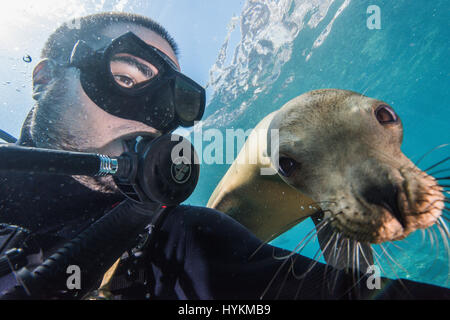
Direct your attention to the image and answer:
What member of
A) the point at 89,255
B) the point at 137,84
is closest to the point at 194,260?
the point at 89,255

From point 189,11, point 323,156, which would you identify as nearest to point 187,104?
point 323,156

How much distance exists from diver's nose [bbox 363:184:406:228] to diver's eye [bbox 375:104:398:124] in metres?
0.65

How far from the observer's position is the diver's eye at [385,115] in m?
1.58

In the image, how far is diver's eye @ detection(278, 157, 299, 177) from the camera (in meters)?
1.75

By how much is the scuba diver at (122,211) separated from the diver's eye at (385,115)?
1034 mm

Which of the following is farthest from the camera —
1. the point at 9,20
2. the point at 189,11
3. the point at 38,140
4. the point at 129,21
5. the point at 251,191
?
the point at 189,11

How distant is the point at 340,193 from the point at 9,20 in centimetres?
833

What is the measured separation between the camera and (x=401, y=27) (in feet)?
54.2

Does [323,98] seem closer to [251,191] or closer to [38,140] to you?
[251,191]

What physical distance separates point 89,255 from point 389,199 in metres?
1.66

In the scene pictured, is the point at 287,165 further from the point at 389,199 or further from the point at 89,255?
the point at 89,255

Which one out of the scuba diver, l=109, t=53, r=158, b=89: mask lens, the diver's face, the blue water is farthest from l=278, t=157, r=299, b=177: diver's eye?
the blue water

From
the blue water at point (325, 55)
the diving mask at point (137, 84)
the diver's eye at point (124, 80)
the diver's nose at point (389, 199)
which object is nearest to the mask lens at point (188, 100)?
the diving mask at point (137, 84)

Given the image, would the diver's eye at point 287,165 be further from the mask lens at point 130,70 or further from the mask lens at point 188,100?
the mask lens at point 130,70
